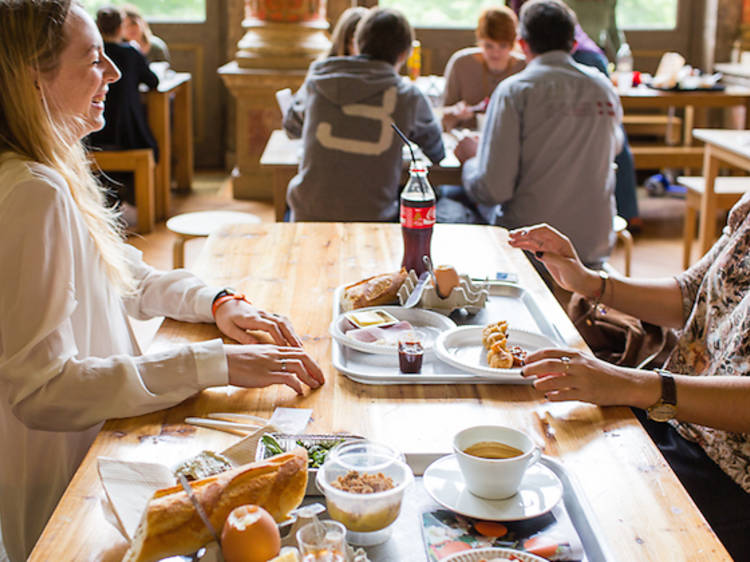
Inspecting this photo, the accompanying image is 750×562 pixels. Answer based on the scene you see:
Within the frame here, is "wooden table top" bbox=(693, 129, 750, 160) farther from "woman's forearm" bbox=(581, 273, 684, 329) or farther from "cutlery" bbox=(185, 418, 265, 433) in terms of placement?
"cutlery" bbox=(185, 418, 265, 433)

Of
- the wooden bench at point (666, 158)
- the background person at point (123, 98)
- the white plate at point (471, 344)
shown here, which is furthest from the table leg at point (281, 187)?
the wooden bench at point (666, 158)

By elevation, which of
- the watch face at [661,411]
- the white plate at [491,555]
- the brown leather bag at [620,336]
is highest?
the white plate at [491,555]

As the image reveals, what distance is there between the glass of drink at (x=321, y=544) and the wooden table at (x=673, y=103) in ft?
16.9

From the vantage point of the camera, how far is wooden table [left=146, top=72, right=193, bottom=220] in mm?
5543

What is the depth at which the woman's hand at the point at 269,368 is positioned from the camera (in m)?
1.36

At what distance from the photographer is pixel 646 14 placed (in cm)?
748

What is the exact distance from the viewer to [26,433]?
1.39m

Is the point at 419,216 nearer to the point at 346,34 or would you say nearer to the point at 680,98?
the point at 346,34

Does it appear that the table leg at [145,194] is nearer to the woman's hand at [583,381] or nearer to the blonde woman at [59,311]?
the blonde woman at [59,311]

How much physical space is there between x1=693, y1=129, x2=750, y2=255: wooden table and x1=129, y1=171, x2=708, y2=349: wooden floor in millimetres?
324

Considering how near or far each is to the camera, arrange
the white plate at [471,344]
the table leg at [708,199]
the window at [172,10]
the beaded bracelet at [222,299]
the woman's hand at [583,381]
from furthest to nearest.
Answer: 1. the window at [172,10]
2. the table leg at [708,199]
3. the beaded bracelet at [222,299]
4. the white plate at [471,344]
5. the woman's hand at [583,381]

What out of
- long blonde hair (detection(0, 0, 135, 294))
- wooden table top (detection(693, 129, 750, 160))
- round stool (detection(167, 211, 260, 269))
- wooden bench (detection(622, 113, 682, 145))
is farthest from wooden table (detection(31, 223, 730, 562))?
wooden bench (detection(622, 113, 682, 145))

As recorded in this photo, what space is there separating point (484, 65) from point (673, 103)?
1445 millimetres

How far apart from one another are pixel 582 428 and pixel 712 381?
299mm
